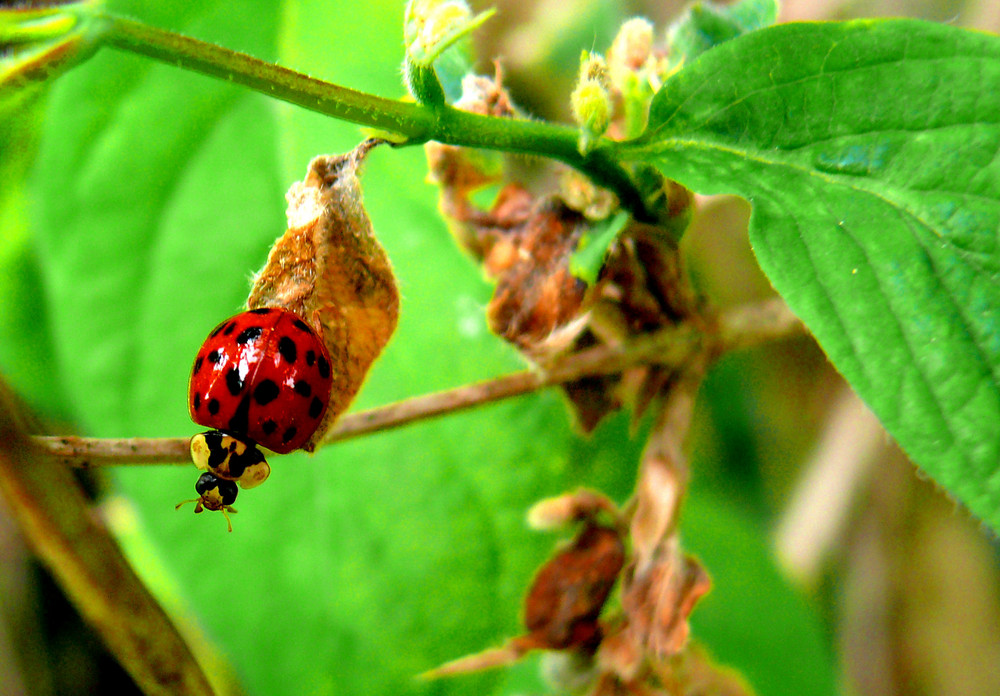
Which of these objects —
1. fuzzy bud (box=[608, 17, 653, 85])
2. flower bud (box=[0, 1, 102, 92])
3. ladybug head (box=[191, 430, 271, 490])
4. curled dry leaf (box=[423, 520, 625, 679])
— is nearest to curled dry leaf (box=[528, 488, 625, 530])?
curled dry leaf (box=[423, 520, 625, 679])

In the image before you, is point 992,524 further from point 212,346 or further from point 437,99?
point 212,346

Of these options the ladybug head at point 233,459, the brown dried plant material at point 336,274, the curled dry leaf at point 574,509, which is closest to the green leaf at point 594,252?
the brown dried plant material at point 336,274

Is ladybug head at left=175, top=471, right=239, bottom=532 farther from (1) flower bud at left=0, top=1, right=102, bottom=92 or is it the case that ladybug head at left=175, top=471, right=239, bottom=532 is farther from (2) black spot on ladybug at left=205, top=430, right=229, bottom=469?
(1) flower bud at left=0, top=1, right=102, bottom=92

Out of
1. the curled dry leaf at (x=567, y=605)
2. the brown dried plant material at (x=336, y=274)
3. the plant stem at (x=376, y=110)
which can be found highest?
the plant stem at (x=376, y=110)

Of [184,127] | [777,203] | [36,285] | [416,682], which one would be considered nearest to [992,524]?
[777,203]

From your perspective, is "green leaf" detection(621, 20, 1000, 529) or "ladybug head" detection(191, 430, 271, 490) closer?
"green leaf" detection(621, 20, 1000, 529)

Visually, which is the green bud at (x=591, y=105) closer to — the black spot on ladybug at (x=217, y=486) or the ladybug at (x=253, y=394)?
the ladybug at (x=253, y=394)

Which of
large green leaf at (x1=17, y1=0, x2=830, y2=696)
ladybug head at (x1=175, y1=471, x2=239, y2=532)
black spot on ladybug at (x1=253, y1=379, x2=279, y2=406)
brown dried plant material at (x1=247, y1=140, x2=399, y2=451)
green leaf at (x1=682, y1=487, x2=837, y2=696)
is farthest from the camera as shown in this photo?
green leaf at (x1=682, y1=487, x2=837, y2=696)
